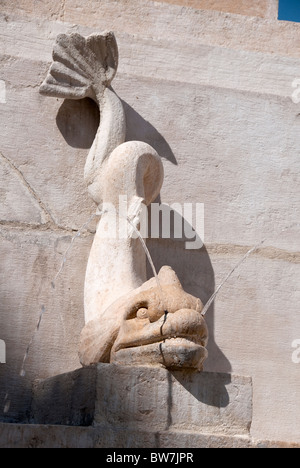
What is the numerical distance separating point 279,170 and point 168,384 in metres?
1.54

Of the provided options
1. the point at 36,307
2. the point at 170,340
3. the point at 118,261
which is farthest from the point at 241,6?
the point at 170,340

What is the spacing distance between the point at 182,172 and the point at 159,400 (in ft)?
4.61

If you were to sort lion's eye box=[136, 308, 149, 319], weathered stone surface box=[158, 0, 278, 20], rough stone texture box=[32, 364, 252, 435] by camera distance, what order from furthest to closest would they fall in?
weathered stone surface box=[158, 0, 278, 20] < lion's eye box=[136, 308, 149, 319] < rough stone texture box=[32, 364, 252, 435]

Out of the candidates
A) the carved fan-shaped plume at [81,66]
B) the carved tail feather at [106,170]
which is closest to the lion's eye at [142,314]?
the carved tail feather at [106,170]

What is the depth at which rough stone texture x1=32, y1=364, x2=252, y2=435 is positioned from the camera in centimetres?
302

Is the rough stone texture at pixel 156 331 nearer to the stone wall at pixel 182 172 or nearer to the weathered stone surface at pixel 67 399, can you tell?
the weathered stone surface at pixel 67 399

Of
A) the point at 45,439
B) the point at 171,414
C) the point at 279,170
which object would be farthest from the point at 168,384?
the point at 279,170

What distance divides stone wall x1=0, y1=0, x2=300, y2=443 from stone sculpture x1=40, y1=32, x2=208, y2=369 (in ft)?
0.45

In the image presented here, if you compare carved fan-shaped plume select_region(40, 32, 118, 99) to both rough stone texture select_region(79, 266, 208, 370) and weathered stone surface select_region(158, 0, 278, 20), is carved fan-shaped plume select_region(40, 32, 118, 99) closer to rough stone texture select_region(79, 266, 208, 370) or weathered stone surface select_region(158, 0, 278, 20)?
weathered stone surface select_region(158, 0, 278, 20)

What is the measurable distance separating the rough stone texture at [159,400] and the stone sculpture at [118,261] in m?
0.07

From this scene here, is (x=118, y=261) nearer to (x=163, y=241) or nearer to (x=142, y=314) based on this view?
(x=163, y=241)

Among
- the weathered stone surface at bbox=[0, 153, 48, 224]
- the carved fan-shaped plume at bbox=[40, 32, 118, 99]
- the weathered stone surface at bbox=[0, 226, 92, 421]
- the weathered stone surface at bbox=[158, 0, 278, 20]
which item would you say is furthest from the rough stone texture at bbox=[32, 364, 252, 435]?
the weathered stone surface at bbox=[158, 0, 278, 20]

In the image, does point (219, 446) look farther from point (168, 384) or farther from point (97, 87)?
point (97, 87)

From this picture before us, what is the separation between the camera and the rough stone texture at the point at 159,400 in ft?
9.91
